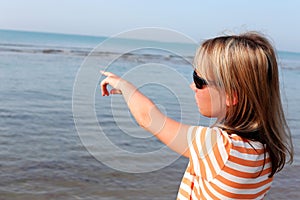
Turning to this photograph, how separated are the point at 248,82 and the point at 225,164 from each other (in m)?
0.33

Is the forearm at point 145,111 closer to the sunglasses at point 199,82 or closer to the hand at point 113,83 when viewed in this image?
the hand at point 113,83

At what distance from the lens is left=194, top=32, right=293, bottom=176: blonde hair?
1676 mm

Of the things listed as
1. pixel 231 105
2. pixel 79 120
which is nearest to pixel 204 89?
pixel 231 105

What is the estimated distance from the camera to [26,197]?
14.7 feet

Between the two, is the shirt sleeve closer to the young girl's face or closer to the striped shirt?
the striped shirt

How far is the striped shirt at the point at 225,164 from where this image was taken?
1.59 meters

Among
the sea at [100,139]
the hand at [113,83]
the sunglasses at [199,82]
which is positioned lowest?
the sea at [100,139]

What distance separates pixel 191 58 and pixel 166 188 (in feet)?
11.1

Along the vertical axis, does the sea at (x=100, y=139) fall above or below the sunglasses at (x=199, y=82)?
below

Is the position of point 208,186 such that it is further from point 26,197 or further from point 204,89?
point 26,197

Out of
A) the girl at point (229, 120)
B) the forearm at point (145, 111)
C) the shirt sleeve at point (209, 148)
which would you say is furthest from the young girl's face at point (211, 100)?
the forearm at point (145, 111)

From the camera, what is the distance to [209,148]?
1.58 metres

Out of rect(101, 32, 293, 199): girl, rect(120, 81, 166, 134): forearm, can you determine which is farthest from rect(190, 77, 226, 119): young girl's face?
rect(120, 81, 166, 134): forearm

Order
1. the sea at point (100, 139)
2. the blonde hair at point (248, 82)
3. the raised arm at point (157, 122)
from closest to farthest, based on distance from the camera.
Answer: the raised arm at point (157, 122) < the blonde hair at point (248, 82) < the sea at point (100, 139)
